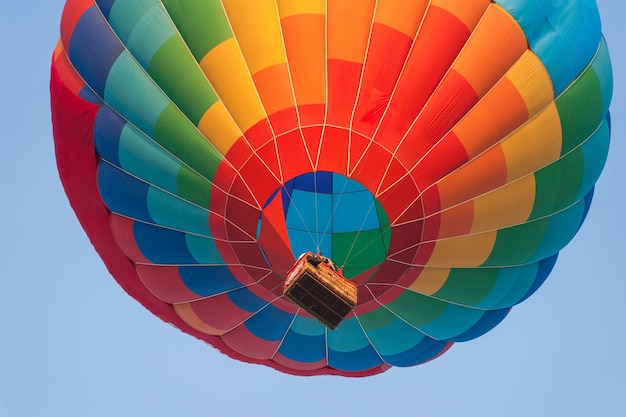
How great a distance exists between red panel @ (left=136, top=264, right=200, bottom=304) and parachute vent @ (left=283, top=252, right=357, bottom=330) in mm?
2584

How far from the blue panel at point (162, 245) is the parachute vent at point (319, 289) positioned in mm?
2132

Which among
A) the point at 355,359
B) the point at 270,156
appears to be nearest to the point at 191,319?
the point at 355,359

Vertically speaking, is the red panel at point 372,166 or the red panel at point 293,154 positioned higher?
the red panel at point 372,166

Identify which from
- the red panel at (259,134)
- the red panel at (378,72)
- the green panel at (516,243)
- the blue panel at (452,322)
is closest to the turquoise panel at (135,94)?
the red panel at (259,134)

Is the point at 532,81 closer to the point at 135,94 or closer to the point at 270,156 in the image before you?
the point at 270,156

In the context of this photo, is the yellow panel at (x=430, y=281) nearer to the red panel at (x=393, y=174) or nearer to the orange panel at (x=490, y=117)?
the red panel at (x=393, y=174)

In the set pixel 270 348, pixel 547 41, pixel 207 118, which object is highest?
pixel 547 41

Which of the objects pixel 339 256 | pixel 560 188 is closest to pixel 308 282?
pixel 339 256

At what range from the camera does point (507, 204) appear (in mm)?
19391

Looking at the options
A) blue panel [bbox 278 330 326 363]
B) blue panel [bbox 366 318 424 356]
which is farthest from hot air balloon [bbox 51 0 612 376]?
blue panel [bbox 278 330 326 363]

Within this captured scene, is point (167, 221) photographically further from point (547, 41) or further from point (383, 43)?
point (547, 41)

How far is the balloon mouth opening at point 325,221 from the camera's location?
18.8 metres

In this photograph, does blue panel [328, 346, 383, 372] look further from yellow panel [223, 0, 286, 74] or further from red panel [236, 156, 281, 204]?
yellow panel [223, 0, 286, 74]

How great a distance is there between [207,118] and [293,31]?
4.94 ft
